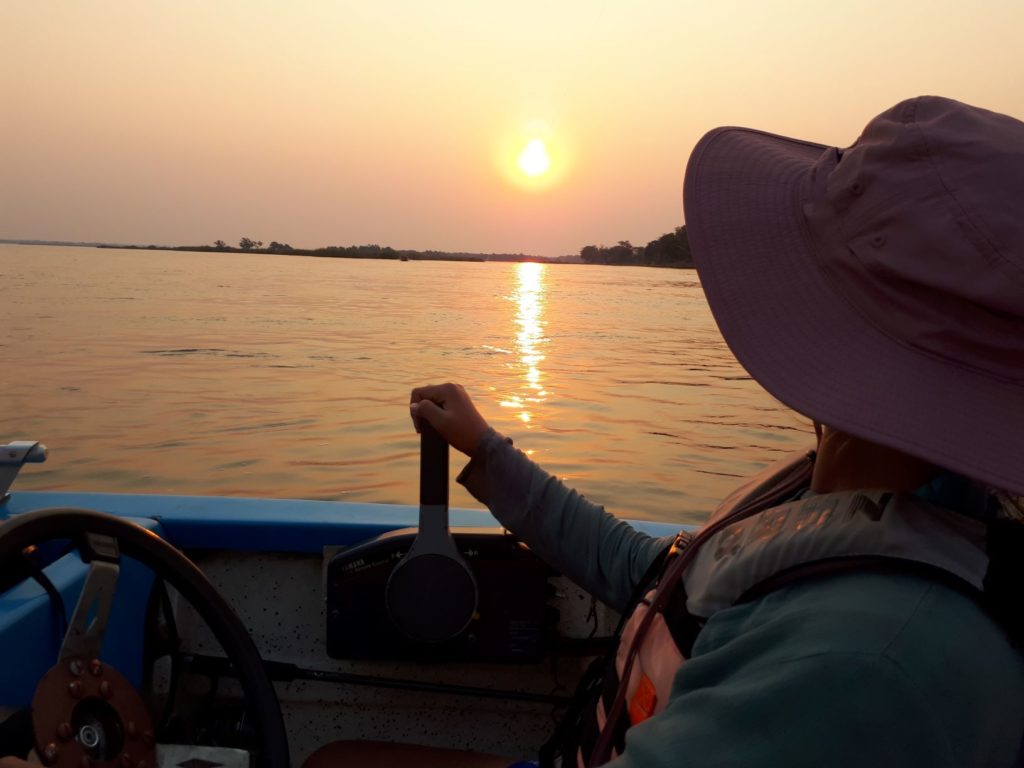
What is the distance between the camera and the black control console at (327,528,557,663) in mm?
2080

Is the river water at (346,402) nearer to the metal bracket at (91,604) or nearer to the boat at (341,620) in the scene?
the boat at (341,620)

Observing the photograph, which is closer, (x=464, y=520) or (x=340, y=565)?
(x=340, y=565)

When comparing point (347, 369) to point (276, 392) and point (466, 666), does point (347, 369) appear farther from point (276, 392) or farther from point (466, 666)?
point (466, 666)

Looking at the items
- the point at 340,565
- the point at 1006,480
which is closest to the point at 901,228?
the point at 1006,480

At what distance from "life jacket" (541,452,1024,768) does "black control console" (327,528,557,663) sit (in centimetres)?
64

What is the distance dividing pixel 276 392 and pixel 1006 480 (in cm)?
842

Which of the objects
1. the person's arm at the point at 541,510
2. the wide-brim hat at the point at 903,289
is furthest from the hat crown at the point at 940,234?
the person's arm at the point at 541,510

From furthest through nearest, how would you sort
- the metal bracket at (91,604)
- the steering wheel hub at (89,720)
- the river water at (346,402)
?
1. the river water at (346,402)
2. the metal bracket at (91,604)
3. the steering wheel hub at (89,720)

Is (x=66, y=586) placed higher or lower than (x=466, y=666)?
higher

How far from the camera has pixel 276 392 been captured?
880cm

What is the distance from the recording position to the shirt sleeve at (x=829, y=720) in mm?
771

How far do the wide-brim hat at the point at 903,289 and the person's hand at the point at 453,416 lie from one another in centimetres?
83

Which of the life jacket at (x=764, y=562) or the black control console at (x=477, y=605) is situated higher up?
the life jacket at (x=764, y=562)

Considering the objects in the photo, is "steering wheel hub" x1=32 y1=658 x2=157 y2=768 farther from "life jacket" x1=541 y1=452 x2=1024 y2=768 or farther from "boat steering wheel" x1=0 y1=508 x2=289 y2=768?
"life jacket" x1=541 y1=452 x2=1024 y2=768
